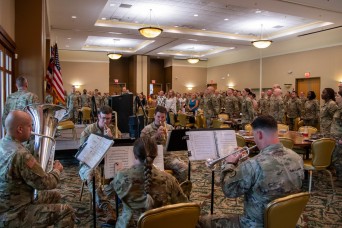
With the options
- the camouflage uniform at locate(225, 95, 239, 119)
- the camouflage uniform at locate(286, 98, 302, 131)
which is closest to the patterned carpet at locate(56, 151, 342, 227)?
the camouflage uniform at locate(286, 98, 302, 131)

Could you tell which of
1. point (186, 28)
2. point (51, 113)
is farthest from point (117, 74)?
point (51, 113)

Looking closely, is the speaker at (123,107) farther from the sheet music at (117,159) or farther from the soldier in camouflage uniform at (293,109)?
the soldier in camouflage uniform at (293,109)

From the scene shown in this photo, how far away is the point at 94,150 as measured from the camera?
2867mm

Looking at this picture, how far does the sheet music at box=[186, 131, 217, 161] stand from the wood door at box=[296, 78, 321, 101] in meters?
11.4

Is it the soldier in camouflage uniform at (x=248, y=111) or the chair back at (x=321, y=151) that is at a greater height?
the soldier in camouflage uniform at (x=248, y=111)

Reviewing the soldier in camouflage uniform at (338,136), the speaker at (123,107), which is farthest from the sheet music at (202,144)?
the speaker at (123,107)

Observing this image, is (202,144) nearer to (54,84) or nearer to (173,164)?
(173,164)

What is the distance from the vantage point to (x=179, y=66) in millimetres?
21594

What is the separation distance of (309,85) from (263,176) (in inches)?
510

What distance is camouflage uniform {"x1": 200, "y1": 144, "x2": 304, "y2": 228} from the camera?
214cm

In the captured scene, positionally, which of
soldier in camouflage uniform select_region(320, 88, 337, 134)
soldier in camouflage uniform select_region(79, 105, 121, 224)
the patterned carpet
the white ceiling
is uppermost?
the white ceiling

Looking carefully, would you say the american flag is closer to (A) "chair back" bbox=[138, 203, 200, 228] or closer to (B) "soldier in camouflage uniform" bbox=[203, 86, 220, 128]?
(B) "soldier in camouflage uniform" bbox=[203, 86, 220, 128]

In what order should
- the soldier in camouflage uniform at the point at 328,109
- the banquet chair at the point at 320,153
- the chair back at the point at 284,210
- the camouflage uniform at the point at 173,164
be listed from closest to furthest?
the chair back at the point at 284,210 → the camouflage uniform at the point at 173,164 → the banquet chair at the point at 320,153 → the soldier in camouflage uniform at the point at 328,109

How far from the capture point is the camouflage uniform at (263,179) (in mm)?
2143
